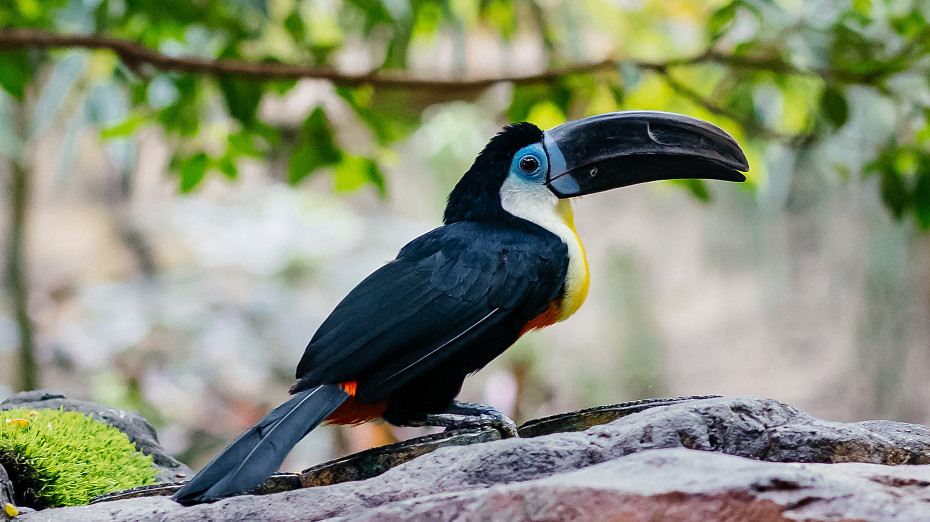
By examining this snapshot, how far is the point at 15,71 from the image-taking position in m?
3.87

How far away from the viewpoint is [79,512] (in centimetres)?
221

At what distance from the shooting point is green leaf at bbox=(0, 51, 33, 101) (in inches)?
149

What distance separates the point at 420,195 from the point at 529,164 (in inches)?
286

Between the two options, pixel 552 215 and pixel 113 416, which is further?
pixel 113 416

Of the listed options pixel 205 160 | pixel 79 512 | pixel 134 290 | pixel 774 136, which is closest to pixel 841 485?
pixel 79 512

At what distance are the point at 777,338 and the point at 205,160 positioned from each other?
759cm

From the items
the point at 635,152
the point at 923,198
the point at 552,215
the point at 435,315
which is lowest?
the point at 435,315

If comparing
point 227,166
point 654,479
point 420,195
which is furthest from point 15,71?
point 420,195

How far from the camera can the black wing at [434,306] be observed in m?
2.52

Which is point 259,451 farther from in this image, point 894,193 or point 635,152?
point 894,193

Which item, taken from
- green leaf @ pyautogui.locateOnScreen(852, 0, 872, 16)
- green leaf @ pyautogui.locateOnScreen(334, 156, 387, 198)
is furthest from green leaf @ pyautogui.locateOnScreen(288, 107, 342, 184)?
green leaf @ pyautogui.locateOnScreen(852, 0, 872, 16)

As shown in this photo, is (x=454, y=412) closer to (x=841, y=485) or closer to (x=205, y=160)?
(x=841, y=485)

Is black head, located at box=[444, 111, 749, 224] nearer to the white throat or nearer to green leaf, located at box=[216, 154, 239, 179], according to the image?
the white throat

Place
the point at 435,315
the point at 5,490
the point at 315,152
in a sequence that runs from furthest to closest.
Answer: the point at 315,152 → the point at 435,315 → the point at 5,490
